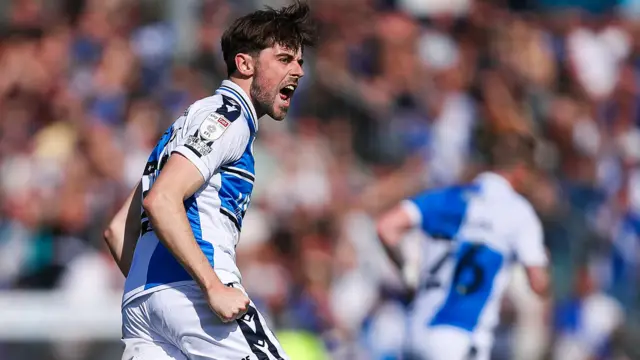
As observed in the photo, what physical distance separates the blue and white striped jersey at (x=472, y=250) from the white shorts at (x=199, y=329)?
291 centimetres

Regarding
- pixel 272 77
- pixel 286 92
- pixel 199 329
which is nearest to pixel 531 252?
pixel 286 92

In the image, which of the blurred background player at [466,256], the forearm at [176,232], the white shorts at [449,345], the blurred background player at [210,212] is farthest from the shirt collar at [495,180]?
the forearm at [176,232]

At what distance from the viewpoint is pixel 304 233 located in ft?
40.9

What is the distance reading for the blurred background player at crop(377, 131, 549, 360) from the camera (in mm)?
7629

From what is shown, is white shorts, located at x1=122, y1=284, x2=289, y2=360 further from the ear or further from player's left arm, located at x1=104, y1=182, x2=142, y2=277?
the ear

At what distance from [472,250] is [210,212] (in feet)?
10.1

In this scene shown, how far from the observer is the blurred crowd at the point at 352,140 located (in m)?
11.9

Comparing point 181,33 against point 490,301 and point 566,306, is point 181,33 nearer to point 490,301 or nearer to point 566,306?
point 566,306

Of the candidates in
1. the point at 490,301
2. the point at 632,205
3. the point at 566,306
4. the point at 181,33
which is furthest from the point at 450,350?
the point at 181,33

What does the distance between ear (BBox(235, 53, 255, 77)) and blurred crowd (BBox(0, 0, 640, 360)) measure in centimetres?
627

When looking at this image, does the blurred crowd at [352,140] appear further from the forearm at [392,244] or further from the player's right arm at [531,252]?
the player's right arm at [531,252]

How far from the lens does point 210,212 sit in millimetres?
4984

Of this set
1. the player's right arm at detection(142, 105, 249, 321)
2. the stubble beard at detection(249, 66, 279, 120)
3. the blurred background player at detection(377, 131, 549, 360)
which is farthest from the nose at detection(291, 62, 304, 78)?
the blurred background player at detection(377, 131, 549, 360)

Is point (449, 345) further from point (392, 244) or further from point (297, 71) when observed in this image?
point (297, 71)
